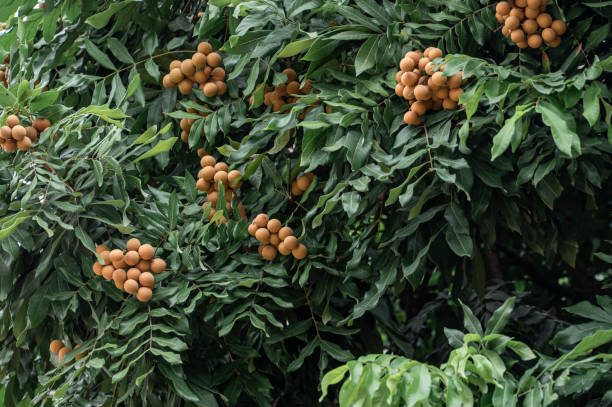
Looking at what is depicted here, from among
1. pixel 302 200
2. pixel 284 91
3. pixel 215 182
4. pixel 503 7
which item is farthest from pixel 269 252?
pixel 503 7

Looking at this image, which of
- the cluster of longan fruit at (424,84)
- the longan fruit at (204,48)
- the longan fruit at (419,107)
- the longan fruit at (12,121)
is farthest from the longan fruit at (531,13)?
the longan fruit at (12,121)

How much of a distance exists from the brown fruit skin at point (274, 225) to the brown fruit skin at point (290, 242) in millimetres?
55

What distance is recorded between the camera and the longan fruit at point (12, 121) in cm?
229

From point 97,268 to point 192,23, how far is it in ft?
3.44

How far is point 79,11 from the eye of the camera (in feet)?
9.36

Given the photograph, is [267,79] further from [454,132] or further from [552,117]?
[552,117]

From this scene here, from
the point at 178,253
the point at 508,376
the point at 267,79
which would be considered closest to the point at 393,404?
the point at 508,376

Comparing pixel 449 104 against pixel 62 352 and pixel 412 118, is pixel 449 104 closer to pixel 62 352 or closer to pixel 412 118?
pixel 412 118

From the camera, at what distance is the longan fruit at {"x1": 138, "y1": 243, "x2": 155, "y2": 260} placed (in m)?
2.21

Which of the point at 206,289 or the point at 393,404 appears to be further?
the point at 206,289

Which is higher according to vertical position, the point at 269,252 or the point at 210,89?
the point at 210,89

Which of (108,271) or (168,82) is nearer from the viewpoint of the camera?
(108,271)

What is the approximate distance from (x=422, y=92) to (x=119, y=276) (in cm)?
96

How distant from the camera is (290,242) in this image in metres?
2.27
